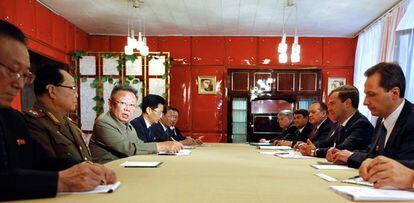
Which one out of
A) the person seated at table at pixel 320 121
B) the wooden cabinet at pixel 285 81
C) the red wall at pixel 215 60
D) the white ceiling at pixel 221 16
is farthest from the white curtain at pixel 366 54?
the person seated at table at pixel 320 121

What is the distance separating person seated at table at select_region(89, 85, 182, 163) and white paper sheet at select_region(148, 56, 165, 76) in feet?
10.1

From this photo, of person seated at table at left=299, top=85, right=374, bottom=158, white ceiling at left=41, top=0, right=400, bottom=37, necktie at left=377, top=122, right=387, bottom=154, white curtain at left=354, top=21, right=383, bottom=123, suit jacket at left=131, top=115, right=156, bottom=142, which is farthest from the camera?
white curtain at left=354, top=21, right=383, bottom=123

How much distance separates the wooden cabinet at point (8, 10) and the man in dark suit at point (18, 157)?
3.10 metres

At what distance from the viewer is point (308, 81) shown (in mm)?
6305

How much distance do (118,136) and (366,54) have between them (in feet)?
16.6

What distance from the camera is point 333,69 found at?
6453mm

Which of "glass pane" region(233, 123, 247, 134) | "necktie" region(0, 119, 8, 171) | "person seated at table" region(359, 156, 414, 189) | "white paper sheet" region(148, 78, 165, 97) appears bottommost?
"glass pane" region(233, 123, 247, 134)

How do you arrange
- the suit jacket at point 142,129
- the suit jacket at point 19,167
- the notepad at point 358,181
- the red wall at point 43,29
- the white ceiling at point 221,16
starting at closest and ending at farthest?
1. the suit jacket at point 19,167
2. the notepad at point 358,181
3. the suit jacket at point 142,129
4. the red wall at point 43,29
5. the white ceiling at point 221,16

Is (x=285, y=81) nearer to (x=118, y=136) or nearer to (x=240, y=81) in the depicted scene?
(x=240, y=81)

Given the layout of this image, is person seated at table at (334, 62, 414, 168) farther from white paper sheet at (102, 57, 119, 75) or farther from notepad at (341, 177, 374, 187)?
white paper sheet at (102, 57, 119, 75)

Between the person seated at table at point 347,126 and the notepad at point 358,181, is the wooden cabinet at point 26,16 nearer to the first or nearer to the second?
the person seated at table at point 347,126

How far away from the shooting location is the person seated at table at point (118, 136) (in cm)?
256

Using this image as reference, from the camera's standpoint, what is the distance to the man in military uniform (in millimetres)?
1665

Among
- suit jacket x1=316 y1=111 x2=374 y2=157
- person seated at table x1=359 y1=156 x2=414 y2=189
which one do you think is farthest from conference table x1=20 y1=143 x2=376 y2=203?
suit jacket x1=316 y1=111 x2=374 y2=157
